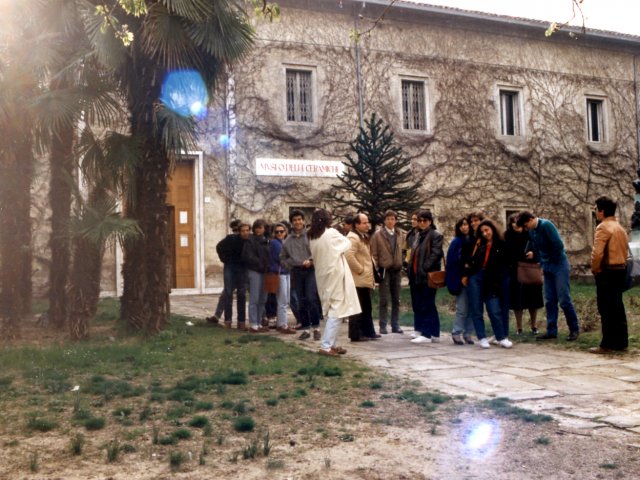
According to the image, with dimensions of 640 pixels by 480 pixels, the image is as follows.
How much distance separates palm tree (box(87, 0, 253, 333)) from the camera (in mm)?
10180

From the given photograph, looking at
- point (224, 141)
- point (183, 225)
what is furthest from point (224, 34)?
point (183, 225)

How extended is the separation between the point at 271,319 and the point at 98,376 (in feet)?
16.9

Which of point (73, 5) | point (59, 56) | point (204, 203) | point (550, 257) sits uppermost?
point (73, 5)

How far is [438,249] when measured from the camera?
32.8 feet

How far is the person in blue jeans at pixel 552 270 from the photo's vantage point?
981cm

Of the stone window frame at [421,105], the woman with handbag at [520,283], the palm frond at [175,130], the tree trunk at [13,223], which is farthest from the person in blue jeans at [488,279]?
the stone window frame at [421,105]

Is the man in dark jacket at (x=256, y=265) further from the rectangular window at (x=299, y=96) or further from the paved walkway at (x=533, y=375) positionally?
the rectangular window at (x=299, y=96)

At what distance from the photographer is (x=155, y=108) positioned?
10.5 metres

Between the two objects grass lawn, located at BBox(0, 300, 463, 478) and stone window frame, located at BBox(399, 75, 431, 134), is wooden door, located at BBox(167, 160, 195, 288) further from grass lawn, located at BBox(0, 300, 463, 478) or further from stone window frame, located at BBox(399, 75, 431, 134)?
grass lawn, located at BBox(0, 300, 463, 478)

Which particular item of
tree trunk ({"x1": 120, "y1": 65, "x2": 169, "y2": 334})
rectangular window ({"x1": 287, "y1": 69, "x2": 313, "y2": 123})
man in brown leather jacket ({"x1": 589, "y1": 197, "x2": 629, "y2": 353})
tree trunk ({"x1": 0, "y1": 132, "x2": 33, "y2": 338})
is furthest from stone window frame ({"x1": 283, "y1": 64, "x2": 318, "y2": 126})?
man in brown leather jacket ({"x1": 589, "y1": 197, "x2": 629, "y2": 353})

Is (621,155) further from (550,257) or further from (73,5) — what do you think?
(73,5)

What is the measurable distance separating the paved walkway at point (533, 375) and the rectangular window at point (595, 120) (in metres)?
16.8

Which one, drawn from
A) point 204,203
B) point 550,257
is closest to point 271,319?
point 550,257

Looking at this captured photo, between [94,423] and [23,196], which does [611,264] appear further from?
[23,196]
